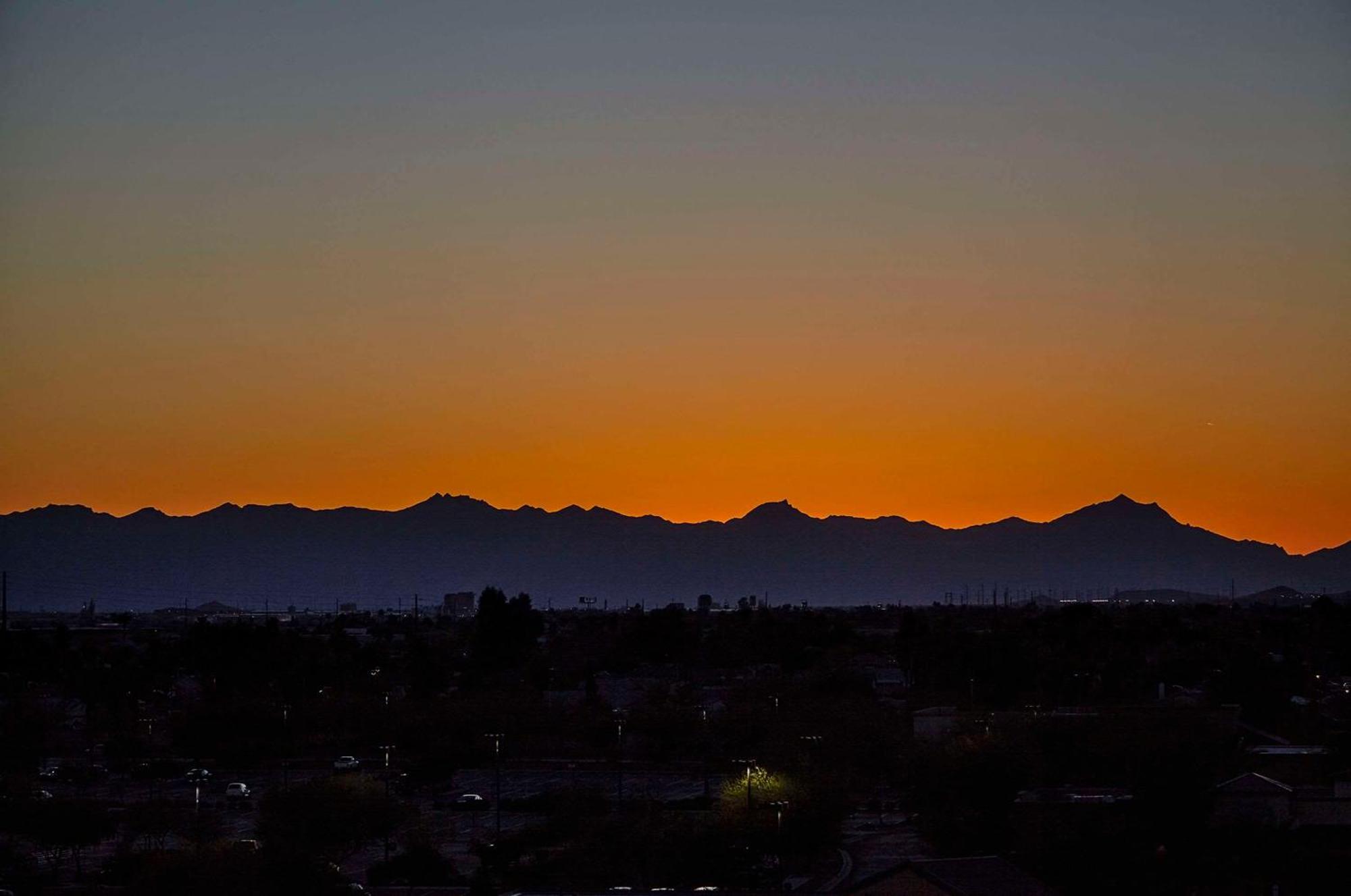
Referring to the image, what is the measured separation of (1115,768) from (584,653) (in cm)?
4490

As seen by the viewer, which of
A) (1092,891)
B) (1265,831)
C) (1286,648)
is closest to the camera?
(1092,891)

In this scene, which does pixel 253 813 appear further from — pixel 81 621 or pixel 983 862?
pixel 81 621

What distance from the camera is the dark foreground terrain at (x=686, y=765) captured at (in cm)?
2525

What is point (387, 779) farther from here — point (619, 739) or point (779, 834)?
point (779, 834)

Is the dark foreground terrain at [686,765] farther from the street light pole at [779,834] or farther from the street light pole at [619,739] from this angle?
the street light pole at [619,739]

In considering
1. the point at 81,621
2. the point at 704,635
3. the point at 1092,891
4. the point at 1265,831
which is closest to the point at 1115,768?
the point at 1265,831

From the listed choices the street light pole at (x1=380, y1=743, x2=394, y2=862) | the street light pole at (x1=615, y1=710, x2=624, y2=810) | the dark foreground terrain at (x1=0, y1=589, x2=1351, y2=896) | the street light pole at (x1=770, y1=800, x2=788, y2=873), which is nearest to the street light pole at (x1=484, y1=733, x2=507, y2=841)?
the dark foreground terrain at (x1=0, y1=589, x2=1351, y2=896)

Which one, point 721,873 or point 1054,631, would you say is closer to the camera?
point 721,873

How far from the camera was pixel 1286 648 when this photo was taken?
210 feet

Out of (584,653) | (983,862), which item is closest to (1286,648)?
(584,653)

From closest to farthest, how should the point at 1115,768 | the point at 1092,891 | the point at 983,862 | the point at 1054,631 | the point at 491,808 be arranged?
the point at 983,862, the point at 1092,891, the point at 1115,768, the point at 491,808, the point at 1054,631

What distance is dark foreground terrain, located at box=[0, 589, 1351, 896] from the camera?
82.8 ft

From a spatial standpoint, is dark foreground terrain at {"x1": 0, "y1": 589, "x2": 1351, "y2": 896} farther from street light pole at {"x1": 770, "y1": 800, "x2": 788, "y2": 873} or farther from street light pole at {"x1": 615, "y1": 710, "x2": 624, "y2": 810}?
street light pole at {"x1": 615, "y1": 710, "x2": 624, "y2": 810}

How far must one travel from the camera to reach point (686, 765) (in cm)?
4275
